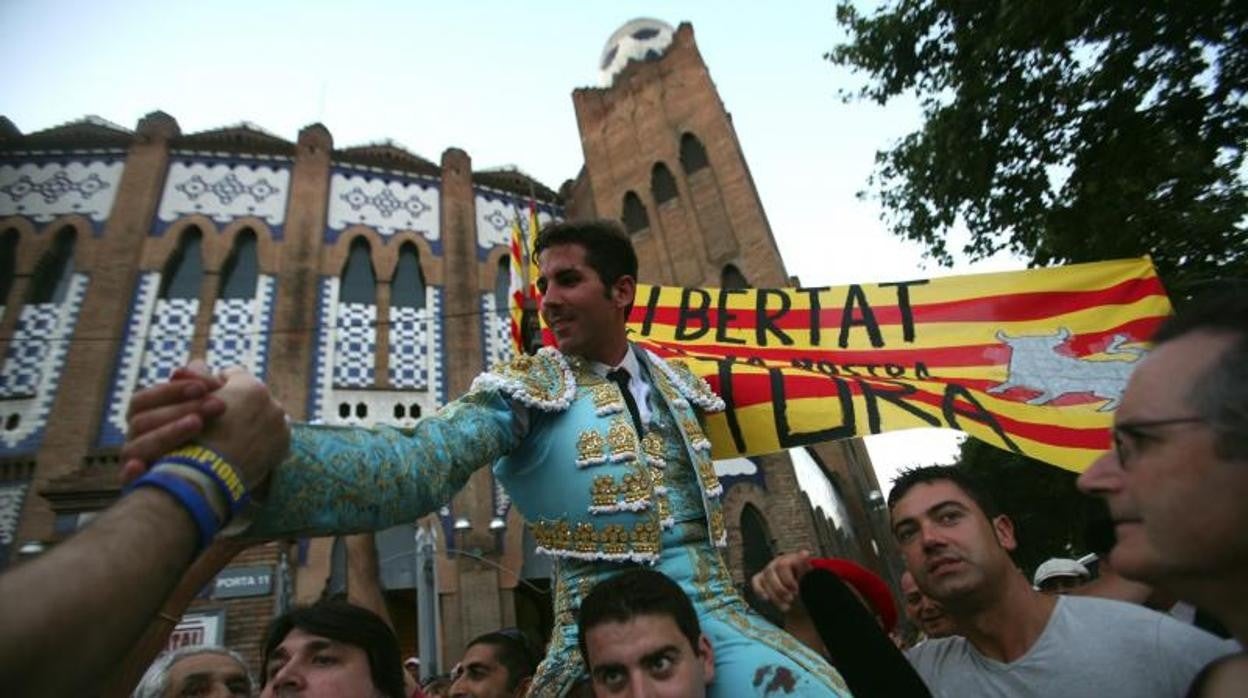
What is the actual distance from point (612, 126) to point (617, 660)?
18.9 meters

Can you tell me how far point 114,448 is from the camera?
1307cm

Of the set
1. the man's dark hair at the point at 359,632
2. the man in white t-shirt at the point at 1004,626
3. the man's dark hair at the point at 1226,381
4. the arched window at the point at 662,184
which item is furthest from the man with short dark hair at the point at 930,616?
the arched window at the point at 662,184

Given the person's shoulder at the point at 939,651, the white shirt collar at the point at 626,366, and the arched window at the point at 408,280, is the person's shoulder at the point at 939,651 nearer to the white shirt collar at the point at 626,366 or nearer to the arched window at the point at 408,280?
the white shirt collar at the point at 626,366

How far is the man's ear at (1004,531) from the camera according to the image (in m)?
3.08

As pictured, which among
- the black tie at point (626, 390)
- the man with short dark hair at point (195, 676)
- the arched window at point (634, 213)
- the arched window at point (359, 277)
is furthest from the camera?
the arched window at point (634, 213)

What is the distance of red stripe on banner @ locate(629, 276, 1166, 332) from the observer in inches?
164

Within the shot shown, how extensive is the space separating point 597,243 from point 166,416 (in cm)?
156

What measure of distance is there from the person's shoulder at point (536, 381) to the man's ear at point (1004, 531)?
207 cm

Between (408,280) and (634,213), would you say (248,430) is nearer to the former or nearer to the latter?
(408,280)

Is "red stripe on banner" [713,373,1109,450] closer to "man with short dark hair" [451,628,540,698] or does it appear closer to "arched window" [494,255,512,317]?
"man with short dark hair" [451,628,540,698]

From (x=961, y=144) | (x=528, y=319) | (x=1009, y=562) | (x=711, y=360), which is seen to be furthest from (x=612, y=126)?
(x=1009, y=562)

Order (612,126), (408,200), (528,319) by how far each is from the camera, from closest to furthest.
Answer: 1. (528,319)
2. (408,200)
3. (612,126)

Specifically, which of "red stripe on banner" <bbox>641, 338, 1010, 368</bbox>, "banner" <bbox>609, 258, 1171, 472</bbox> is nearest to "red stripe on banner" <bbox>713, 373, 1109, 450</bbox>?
"banner" <bbox>609, 258, 1171, 472</bbox>

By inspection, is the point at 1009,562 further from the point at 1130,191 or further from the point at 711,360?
the point at 1130,191
